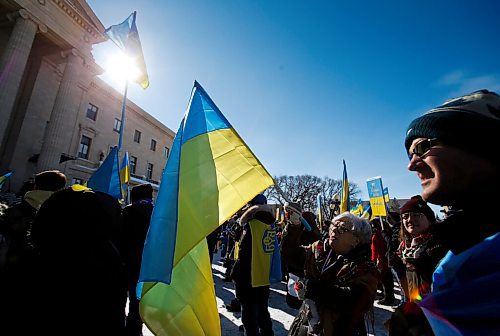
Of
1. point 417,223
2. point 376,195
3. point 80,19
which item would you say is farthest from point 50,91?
point 417,223

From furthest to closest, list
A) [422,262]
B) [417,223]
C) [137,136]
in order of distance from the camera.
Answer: [137,136], [417,223], [422,262]

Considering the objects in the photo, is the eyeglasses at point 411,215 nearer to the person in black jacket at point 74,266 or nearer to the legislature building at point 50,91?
the person in black jacket at point 74,266

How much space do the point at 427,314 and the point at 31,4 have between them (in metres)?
26.5

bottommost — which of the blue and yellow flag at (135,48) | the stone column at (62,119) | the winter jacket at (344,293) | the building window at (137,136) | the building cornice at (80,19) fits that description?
the winter jacket at (344,293)

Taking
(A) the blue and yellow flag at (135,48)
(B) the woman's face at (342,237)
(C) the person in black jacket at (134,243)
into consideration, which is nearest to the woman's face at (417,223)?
(B) the woman's face at (342,237)

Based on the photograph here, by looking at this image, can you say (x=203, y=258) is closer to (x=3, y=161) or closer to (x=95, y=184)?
(x=95, y=184)

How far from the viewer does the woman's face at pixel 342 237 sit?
210 centimetres

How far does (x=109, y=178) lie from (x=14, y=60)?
19196mm

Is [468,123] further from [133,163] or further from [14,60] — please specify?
[133,163]

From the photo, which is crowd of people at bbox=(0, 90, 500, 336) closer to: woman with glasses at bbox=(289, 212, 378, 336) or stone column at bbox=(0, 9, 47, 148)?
woman with glasses at bbox=(289, 212, 378, 336)

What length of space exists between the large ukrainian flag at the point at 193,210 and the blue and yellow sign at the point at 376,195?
5.40 meters

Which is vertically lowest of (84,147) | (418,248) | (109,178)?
(418,248)

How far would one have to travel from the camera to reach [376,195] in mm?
6629

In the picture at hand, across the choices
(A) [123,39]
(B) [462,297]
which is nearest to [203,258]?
(B) [462,297]
